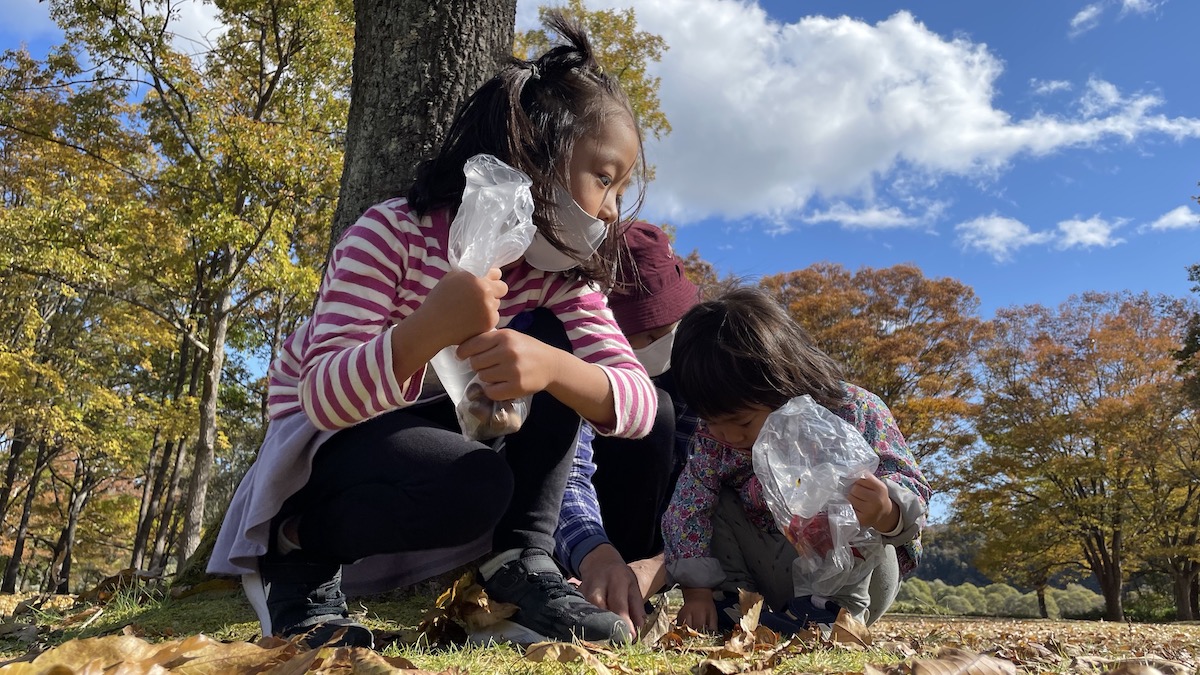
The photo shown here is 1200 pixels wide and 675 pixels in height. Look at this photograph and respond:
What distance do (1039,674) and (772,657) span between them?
41 centimetres

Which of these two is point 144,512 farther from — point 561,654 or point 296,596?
point 561,654

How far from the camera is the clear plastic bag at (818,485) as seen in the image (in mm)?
1896

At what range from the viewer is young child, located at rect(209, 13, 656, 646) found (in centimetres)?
154

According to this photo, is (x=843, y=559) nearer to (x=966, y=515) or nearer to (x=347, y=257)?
(x=347, y=257)

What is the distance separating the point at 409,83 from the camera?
9.77ft

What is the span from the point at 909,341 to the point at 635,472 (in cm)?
1818

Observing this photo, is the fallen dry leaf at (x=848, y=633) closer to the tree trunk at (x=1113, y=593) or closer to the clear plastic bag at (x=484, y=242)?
the clear plastic bag at (x=484, y=242)

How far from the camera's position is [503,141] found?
1865 millimetres

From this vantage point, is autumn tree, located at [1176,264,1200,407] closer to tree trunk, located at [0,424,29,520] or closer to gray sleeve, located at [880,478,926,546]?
gray sleeve, located at [880,478,926,546]

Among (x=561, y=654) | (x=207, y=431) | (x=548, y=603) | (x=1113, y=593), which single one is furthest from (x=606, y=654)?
(x=1113, y=593)

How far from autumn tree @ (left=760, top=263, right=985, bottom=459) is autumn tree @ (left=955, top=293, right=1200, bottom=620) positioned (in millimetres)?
735

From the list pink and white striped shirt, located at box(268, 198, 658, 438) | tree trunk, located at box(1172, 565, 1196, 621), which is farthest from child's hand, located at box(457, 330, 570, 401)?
tree trunk, located at box(1172, 565, 1196, 621)

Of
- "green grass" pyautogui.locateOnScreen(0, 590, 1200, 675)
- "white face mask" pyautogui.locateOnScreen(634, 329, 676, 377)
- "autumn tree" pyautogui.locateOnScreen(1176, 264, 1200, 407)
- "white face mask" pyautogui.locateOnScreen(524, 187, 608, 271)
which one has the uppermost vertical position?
"autumn tree" pyautogui.locateOnScreen(1176, 264, 1200, 407)

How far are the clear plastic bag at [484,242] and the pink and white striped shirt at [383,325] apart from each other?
0.11 meters
